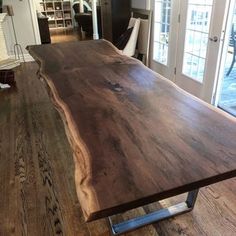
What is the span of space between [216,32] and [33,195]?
2419 mm

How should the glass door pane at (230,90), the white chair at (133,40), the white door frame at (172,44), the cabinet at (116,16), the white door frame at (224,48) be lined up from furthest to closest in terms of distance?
the cabinet at (116,16) < the white chair at (133,40) < the white door frame at (172,44) < the glass door pane at (230,90) < the white door frame at (224,48)

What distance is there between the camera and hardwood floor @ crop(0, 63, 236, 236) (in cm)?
164

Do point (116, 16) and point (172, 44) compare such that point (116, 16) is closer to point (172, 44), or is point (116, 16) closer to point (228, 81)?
point (172, 44)

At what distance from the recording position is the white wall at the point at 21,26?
5285mm

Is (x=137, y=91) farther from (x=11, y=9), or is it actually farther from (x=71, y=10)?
(x=71, y=10)

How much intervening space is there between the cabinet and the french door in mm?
1017

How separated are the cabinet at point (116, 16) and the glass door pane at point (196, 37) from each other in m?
1.95

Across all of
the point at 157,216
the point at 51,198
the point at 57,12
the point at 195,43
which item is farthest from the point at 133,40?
the point at 57,12

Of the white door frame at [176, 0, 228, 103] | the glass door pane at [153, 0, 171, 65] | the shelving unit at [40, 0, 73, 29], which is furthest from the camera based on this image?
the shelving unit at [40, 0, 73, 29]

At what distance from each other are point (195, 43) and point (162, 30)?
37.0 inches

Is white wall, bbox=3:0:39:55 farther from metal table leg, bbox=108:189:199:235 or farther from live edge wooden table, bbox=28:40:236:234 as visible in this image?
metal table leg, bbox=108:189:199:235

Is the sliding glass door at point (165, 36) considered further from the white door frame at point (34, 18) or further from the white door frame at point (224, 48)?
the white door frame at point (34, 18)

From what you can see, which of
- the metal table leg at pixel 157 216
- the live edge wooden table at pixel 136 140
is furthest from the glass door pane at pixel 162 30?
the metal table leg at pixel 157 216

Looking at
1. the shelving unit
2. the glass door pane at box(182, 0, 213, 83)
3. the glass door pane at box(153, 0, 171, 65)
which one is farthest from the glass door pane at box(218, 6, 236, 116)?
the shelving unit
